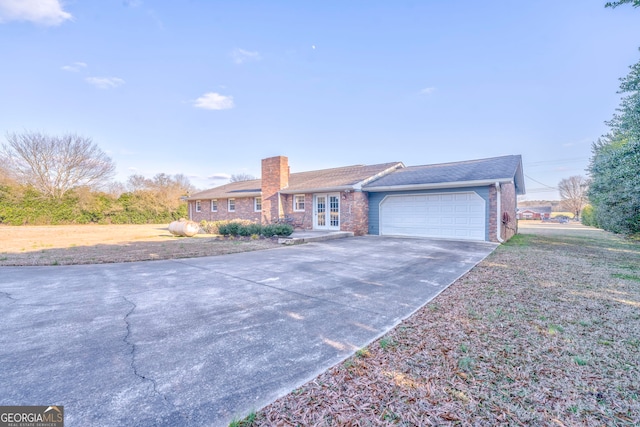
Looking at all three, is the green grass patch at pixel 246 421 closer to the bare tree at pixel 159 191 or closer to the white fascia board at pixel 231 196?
the white fascia board at pixel 231 196

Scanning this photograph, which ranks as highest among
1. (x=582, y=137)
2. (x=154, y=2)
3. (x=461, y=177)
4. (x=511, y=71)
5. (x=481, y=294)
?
(x=154, y=2)

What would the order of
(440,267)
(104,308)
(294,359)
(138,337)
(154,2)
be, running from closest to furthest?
1. (294,359)
2. (138,337)
3. (104,308)
4. (440,267)
5. (154,2)

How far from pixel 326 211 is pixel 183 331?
41.2ft

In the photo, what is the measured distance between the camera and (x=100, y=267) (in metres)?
7.18

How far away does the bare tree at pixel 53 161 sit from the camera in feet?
79.4

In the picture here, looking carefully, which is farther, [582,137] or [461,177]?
[582,137]

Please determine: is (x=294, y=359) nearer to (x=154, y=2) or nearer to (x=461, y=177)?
(x=461, y=177)

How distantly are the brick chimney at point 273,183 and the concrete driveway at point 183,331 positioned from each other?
10.5 meters

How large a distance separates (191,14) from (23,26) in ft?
19.2

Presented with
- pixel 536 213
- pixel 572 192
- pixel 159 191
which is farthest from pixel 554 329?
pixel 536 213

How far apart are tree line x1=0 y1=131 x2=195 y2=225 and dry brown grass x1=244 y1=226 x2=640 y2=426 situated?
30.5 meters

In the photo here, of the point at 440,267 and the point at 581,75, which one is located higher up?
the point at 581,75

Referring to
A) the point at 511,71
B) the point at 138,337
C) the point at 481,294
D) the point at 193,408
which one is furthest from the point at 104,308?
the point at 511,71

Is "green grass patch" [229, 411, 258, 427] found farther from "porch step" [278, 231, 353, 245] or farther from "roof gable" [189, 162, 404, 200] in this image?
"roof gable" [189, 162, 404, 200]
